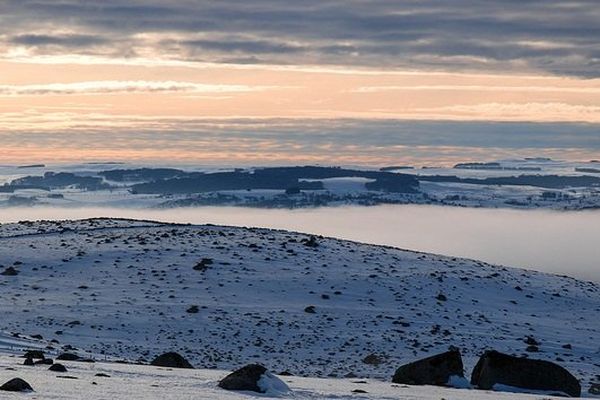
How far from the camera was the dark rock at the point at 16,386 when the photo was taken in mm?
17784

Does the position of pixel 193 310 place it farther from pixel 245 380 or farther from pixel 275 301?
pixel 245 380

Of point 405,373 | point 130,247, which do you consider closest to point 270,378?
point 405,373

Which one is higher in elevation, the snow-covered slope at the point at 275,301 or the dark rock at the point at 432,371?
the dark rock at the point at 432,371

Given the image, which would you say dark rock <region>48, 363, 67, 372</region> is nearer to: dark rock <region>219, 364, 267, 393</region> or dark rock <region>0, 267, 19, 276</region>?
dark rock <region>219, 364, 267, 393</region>

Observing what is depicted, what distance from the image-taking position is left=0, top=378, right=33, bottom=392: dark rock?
1778 cm

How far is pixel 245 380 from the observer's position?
Answer: 805 inches

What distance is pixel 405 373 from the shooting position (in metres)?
26.8

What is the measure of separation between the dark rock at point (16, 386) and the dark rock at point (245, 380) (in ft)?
13.6

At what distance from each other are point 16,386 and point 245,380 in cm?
462

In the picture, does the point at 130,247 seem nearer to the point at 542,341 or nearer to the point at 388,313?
the point at 388,313

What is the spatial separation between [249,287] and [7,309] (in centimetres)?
1160

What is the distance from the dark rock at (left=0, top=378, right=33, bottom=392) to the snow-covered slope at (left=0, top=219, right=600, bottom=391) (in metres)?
12.1

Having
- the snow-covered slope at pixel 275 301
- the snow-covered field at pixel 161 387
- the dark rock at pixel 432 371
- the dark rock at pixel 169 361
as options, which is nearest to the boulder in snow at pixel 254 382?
the snow-covered field at pixel 161 387

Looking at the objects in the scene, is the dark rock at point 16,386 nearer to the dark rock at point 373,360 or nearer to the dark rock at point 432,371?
the dark rock at point 432,371
